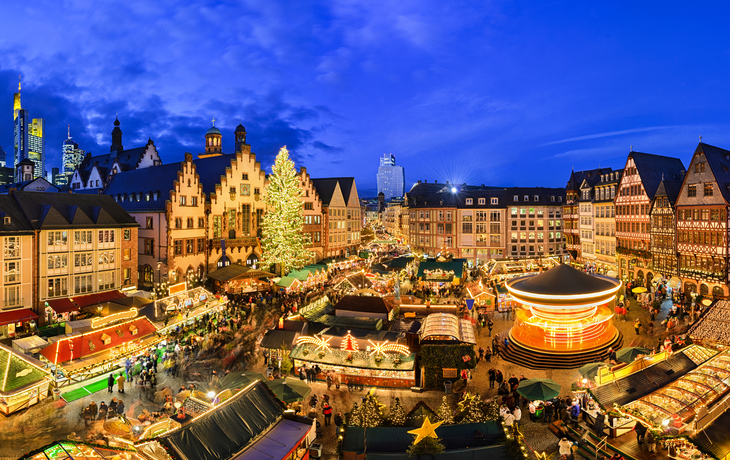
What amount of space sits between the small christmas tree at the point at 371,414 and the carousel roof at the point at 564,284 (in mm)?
14002

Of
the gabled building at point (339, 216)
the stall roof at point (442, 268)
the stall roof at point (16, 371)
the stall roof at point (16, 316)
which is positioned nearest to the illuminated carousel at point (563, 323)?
the stall roof at point (442, 268)

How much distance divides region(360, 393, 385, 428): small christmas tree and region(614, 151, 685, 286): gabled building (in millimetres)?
41911

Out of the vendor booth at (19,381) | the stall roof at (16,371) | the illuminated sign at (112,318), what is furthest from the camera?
the illuminated sign at (112,318)

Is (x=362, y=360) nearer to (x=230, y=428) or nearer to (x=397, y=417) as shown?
(x=397, y=417)

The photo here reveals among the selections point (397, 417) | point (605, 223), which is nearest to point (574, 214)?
point (605, 223)

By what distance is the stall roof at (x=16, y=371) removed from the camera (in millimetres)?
17453

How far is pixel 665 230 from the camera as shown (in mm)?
41094

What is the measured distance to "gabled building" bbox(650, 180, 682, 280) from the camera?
40.2 m

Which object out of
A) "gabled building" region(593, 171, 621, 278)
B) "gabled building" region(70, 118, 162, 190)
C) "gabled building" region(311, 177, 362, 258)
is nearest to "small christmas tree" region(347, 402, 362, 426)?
"gabled building" region(311, 177, 362, 258)

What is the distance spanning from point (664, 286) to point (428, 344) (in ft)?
107

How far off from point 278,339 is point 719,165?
136ft

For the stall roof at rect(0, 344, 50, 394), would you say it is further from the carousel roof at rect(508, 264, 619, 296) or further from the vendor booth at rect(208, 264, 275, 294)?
the carousel roof at rect(508, 264, 619, 296)

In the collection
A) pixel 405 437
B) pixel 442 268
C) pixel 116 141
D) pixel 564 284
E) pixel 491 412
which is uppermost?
pixel 116 141

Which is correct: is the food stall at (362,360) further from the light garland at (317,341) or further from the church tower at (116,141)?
the church tower at (116,141)
